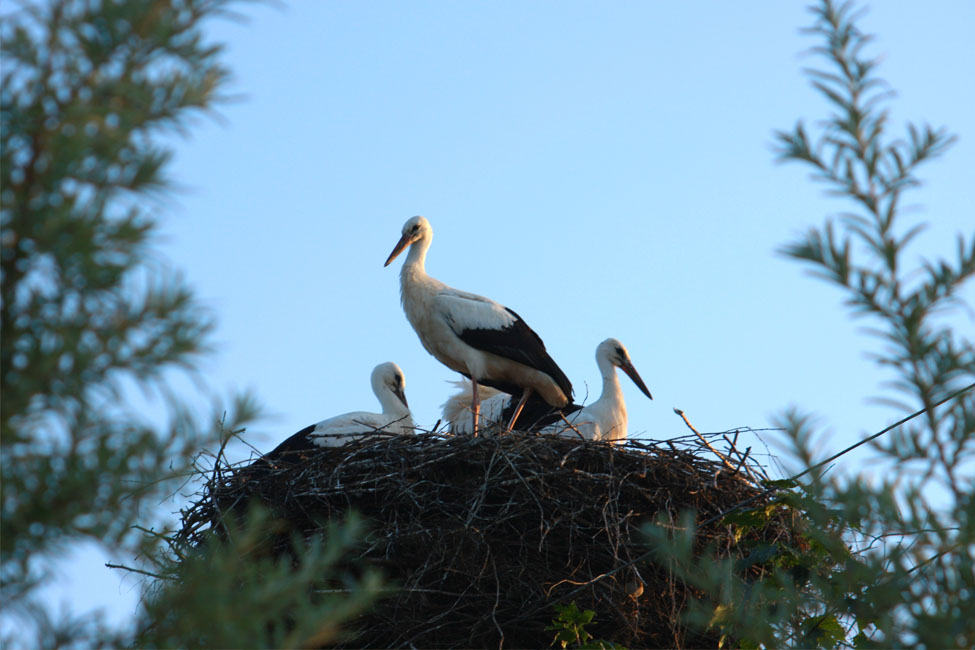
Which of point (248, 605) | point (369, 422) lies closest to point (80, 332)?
point (248, 605)

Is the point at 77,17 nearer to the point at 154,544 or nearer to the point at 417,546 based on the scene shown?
the point at 154,544

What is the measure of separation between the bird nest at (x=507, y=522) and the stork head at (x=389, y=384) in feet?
9.02

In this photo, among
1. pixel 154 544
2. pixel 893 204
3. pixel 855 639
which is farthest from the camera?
pixel 855 639

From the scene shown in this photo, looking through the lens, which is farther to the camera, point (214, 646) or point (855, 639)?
point (855, 639)

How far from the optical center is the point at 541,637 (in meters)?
5.04

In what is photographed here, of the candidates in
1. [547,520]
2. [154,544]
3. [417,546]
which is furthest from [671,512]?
[154,544]

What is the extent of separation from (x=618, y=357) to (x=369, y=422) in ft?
6.76

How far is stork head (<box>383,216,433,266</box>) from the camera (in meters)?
8.85

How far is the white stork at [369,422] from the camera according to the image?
686cm

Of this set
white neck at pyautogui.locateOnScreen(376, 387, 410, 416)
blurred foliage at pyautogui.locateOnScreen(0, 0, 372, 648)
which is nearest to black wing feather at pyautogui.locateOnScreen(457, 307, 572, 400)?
white neck at pyautogui.locateOnScreen(376, 387, 410, 416)

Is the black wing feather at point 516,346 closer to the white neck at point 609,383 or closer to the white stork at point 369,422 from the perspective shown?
the white neck at point 609,383

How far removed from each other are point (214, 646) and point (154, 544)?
330 mm

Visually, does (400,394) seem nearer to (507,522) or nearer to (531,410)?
(531,410)

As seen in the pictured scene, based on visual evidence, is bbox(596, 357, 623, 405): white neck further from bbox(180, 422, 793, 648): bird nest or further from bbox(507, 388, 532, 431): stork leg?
bbox(180, 422, 793, 648): bird nest
